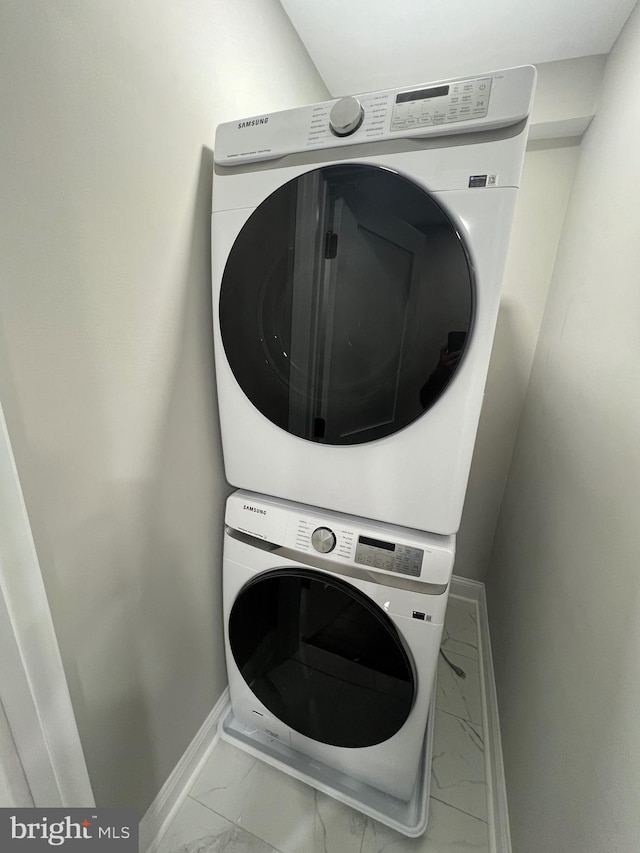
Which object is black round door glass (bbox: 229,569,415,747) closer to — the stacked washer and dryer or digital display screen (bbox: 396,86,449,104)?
the stacked washer and dryer

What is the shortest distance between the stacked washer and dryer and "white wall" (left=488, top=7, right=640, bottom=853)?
0.87ft

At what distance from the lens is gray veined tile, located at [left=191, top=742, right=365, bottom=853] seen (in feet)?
3.24

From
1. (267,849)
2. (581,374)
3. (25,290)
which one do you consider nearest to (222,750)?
(267,849)

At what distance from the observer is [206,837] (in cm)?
98

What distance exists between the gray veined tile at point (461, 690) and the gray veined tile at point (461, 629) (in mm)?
42

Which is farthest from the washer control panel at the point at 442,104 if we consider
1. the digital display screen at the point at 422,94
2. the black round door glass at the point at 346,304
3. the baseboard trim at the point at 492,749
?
the baseboard trim at the point at 492,749

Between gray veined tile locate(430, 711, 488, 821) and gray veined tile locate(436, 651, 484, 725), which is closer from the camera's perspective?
gray veined tile locate(430, 711, 488, 821)

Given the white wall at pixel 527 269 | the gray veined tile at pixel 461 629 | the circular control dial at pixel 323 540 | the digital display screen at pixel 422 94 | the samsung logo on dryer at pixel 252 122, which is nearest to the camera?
the digital display screen at pixel 422 94

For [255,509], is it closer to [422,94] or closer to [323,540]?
[323,540]

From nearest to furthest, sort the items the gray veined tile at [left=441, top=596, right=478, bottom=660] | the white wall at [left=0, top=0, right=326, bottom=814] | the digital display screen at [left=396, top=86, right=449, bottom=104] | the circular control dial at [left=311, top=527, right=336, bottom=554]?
the white wall at [left=0, top=0, right=326, bottom=814]
the digital display screen at [left=396, top=86, right=449, bottom=104]
the circular control dial at [left=311, top=527, right=336, bottom=554]
the gray veined tile at [left=441, top=596, right=478, bottom=660]

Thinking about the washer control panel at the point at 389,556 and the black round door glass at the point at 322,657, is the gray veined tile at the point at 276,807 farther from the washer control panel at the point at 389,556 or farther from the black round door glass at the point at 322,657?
the washer control panel at the point at 389,556

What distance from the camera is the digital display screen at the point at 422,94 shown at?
2.14ft

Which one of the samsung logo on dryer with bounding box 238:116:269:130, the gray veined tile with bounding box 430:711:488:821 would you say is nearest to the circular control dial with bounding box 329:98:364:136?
the samsung logo on dryer with bounding box 238:116:269:130

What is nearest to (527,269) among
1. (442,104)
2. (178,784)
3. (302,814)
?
(442,104)
